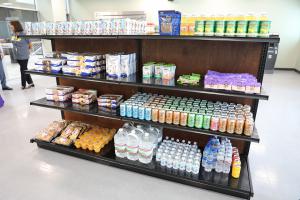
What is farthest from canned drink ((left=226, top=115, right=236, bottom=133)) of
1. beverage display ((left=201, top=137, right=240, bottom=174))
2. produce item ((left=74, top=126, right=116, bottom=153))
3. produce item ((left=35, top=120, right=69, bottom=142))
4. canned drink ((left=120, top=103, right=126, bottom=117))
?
produce item ((left=35, top=120, right=69, bottom=142))

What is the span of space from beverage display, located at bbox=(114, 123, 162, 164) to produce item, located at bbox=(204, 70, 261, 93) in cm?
86

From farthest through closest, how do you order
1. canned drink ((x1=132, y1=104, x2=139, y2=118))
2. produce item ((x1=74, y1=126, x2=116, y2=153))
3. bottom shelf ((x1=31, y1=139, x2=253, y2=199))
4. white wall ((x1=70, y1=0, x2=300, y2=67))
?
white wall ((x1=70, y1=0, x2=300, y2=67))
produce item ((x1=74, y1=126, x2=116, y2=153))
canned drink ((x1=132, y1=104, x2=139, y2=118))
bottom shelf ((x1=31, y1=139, x2=253, y2=199))

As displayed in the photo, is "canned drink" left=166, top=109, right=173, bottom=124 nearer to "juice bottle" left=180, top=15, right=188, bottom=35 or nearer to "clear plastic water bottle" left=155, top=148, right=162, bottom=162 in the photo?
"clear plastic water bottle" left=155, top=148, right=162, bottom=162

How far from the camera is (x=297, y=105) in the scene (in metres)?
4.59

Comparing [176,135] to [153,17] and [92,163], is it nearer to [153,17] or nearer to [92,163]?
[92,163]

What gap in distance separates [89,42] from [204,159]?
2.04 metres

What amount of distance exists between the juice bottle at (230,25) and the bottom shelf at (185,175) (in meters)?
1.40

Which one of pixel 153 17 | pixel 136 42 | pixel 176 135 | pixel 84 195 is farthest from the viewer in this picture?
pixel 153 17

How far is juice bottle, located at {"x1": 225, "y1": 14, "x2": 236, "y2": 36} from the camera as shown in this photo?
1702 millimetres

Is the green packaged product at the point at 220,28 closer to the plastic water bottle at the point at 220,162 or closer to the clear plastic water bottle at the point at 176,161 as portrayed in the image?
the plastic water bottle at the point at 220,162

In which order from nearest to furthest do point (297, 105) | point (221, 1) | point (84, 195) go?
point (84, 195), point (297, 105), point (221, 1)

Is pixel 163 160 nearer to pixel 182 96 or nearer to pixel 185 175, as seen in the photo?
pixel 185 175

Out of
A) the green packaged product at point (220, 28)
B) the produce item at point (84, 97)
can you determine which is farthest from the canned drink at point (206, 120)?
the produce item at point (84, 97)

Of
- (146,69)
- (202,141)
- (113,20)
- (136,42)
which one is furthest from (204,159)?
(113,20)
